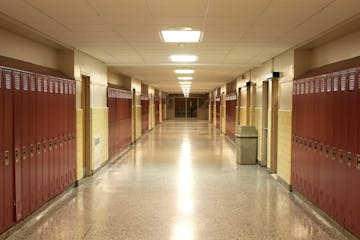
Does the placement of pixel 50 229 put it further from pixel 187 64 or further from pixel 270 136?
pixel 187 64

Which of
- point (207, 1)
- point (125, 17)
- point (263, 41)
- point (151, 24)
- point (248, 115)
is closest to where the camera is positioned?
point (207, 1)

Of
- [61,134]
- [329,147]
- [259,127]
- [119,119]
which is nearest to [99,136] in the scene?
[61,134]

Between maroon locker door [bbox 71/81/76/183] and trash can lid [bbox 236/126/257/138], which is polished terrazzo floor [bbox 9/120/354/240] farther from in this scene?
trash can lid [bbox 236/126/257/138]

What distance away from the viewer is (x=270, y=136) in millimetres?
8570

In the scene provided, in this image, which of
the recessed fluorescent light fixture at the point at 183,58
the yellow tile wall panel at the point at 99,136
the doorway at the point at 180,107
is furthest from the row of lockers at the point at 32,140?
the doorway at the point at 180,107

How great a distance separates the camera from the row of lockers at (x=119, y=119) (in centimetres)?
1069

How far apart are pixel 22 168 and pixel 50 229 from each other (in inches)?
32.4

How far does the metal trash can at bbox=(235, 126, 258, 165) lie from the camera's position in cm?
994

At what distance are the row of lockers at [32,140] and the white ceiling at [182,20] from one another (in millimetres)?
762

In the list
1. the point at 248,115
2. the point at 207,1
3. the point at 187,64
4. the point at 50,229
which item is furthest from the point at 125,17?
the point at 248,115

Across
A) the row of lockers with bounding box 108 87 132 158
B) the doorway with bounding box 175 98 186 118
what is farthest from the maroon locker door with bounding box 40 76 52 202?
the doorway with bounding box 175 98 186 118

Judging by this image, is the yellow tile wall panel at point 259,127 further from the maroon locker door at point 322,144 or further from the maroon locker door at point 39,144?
the maroon locker door at point 39,144

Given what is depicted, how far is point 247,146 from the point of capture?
10016mm

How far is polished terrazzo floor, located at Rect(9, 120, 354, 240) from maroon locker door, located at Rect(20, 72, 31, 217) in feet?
1.06
